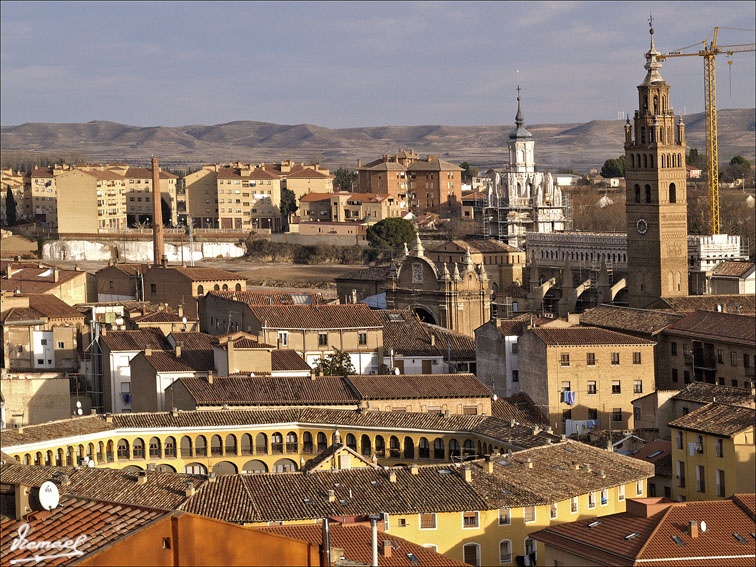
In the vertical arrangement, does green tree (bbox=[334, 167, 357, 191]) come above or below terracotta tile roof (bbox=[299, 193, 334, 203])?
above

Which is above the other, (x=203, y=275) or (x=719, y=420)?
(x=203, y=275)

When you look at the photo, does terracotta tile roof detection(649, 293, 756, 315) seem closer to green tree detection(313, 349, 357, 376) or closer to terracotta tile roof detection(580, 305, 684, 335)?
terracotta tile roof detection(580, 305, 684, 335)

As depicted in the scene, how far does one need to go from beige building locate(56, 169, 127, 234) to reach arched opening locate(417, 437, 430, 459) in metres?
77.2

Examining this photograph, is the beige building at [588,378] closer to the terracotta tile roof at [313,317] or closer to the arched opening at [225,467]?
the terracotta tile roof at [313,317]

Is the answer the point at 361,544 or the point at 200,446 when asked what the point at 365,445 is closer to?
the point at 200,446

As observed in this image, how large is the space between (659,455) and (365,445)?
6.56m

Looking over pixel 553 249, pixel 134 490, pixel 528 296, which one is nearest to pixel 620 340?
pixel 134 490

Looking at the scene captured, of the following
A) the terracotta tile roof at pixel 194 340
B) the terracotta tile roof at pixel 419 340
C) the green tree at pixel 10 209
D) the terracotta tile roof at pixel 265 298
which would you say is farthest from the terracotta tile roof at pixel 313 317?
the green tree at pixel 10 209

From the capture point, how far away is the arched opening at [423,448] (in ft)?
120

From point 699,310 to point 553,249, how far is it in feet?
105

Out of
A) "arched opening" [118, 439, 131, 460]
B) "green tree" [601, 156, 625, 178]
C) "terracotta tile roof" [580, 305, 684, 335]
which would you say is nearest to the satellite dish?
"arched opening" [118, 439, 131, 460]

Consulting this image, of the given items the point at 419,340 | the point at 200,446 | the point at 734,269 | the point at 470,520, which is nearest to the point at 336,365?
the point at 419,340

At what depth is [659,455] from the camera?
34625 millimetres

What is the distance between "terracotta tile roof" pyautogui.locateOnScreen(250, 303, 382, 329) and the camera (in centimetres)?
4922
